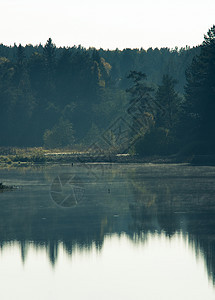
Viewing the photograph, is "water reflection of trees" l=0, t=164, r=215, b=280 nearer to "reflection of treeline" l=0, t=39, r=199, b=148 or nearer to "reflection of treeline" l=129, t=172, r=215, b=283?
"reflection of treeline" l=129, t=172, r=215, b=283

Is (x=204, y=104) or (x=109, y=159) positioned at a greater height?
(x=204, y=104)

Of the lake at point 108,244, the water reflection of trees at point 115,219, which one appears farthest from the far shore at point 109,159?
the lake at point 108,244

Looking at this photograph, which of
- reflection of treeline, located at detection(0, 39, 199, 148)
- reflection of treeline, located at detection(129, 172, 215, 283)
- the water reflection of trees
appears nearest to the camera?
the water reflection of trees

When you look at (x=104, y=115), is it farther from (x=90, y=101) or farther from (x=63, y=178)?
(x=63, y=178)

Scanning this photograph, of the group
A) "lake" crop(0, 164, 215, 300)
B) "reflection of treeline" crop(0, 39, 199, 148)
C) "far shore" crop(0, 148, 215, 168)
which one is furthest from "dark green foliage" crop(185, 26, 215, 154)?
"reflection of treeline" crop(0, 39, 199, 148)

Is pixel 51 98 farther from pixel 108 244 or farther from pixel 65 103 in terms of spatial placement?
pixel 108 244

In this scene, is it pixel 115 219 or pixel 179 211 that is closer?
pixel 115 219

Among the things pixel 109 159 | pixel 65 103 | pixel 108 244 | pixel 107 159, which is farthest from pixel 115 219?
pixel 65 103

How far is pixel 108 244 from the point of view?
24719mm

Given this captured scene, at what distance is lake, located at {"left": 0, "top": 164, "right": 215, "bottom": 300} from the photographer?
18297mm

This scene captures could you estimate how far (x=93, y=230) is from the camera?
27859mm

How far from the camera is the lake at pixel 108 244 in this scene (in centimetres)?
1830

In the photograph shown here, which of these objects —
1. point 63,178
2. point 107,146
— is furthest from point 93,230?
point 107,146

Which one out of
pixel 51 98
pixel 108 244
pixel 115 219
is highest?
pixel 51 98
